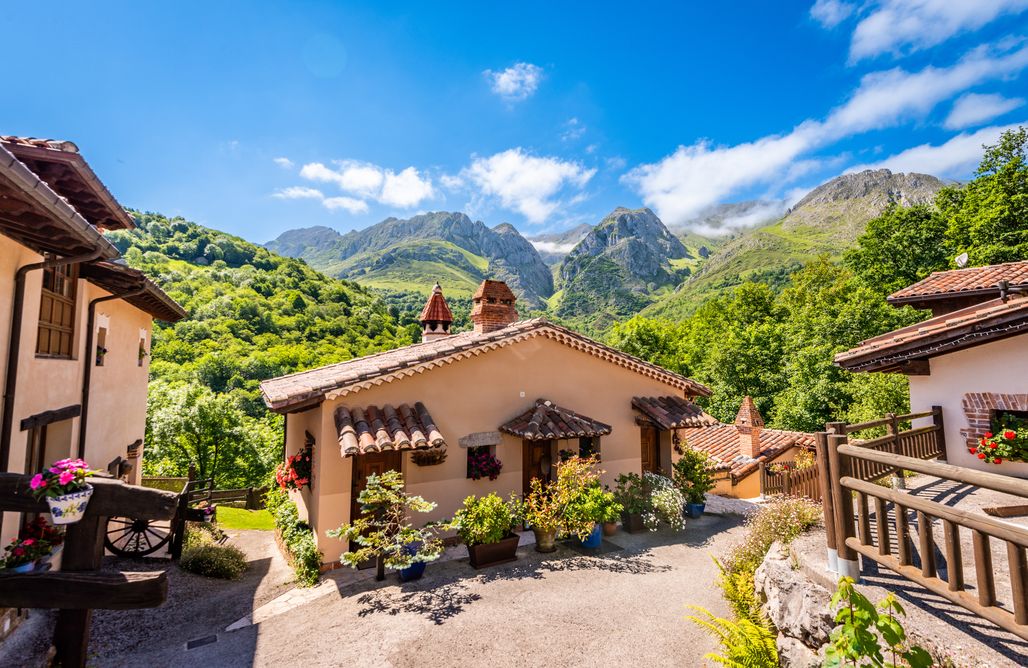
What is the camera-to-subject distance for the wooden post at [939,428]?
8312mm

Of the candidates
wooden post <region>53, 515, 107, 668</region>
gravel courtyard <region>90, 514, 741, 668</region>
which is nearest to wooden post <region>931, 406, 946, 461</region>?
gravel courtyard <region>90, 514, 741, 668</region>

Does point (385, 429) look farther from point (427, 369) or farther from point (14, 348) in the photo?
point (14, 348)

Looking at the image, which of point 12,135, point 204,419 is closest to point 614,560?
point 12,135

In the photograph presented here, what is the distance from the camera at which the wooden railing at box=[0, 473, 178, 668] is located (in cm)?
381

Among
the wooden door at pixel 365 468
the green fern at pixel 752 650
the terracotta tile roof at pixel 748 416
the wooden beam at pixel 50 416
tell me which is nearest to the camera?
the green fern at pixel 752 650

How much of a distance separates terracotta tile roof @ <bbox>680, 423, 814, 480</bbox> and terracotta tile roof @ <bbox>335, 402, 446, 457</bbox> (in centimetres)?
1341

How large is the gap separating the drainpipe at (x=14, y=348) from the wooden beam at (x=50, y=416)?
61 centimetres

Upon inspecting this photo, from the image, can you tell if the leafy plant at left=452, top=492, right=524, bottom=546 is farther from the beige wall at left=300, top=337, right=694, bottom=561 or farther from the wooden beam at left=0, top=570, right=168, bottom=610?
the wooden beam at left=0, top=570, right=168, bottom=610

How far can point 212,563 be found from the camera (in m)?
10.5

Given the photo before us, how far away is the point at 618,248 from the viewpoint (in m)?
172

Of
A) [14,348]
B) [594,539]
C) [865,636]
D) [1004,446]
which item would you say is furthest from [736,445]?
[14,348]

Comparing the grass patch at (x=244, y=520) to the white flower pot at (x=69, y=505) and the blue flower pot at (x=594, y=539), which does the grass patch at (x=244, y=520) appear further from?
the white flower pot at (x=69, y=505)

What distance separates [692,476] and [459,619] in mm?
9650

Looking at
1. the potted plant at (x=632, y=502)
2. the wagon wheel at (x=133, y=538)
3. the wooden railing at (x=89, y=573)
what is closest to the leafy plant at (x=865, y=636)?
the wooden railing at (x=89, y=573)
